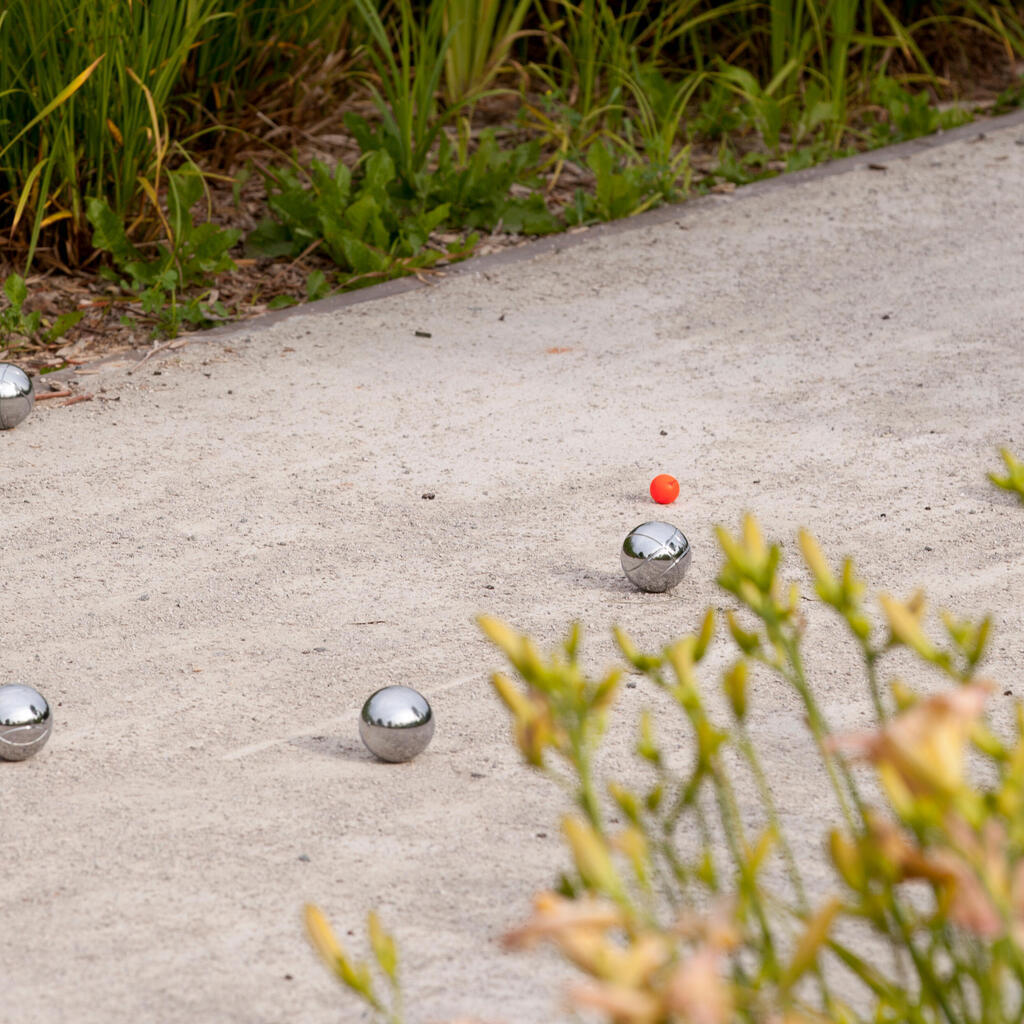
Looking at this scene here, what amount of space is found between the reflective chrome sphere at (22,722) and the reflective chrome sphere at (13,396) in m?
1.50

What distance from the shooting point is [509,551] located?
322cm

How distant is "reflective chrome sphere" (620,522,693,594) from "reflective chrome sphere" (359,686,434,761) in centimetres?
71

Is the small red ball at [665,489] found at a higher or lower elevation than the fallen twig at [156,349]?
higher

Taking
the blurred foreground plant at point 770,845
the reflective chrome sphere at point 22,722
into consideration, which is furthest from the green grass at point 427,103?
the blurred foreground plant at point 770,845

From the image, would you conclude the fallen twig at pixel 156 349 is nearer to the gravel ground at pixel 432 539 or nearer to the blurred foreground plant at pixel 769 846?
the gravel ground at pixel 432 539

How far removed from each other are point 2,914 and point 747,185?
14.1ft

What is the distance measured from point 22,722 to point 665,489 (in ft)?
5.13

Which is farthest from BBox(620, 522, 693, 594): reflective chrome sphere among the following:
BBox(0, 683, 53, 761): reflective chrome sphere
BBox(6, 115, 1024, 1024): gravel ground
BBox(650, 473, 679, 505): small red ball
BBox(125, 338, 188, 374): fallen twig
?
BBox(125, 338, 188, 374): fallen twig

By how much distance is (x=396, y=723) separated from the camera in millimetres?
2373

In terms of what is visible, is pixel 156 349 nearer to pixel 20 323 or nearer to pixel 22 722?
pixel 20 323

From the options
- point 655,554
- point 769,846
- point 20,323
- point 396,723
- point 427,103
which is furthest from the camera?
point 427,103

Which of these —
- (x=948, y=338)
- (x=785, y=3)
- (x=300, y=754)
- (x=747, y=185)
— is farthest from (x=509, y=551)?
(x=785, y=3)

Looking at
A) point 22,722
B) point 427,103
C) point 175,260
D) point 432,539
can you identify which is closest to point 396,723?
point 22,722

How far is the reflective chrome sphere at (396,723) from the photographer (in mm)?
2373
